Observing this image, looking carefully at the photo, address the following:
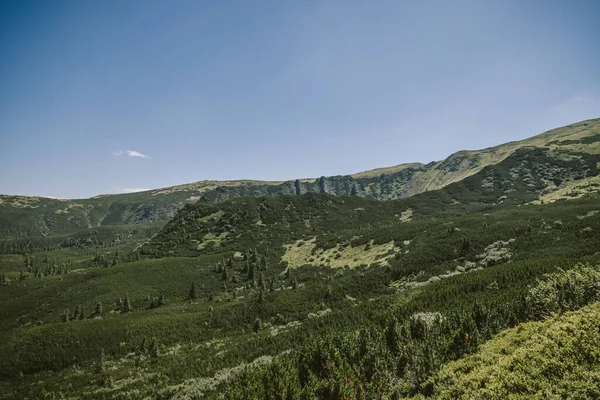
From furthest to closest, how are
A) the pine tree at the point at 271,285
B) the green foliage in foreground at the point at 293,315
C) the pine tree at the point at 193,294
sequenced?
the pine tree at the point at 193,294 → the pine tree at the point at 271,285 → the green foliage in foreground at the point at 293,315

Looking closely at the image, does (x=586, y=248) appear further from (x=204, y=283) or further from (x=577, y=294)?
(x=204, y=283)

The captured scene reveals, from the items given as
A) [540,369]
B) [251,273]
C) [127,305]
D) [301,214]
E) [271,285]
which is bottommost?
[127,305]

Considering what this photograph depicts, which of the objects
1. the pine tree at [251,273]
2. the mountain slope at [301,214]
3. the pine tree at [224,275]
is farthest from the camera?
the mountain slope at [301,214]

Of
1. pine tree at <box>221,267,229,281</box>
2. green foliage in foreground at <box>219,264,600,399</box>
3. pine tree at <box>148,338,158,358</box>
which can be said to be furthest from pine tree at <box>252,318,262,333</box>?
pine tree at <box>221,267,229,281</box>

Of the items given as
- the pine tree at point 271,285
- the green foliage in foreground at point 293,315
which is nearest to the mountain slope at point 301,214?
the green foliage in foreground at point 293,315

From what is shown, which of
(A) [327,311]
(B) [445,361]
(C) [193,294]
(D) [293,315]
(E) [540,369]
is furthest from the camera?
(C) [193,294]

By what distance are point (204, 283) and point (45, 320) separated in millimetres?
52123

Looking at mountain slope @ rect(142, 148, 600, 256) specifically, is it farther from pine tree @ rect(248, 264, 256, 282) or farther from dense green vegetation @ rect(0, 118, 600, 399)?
pine tree @ rect(248, 264, 256, 282)

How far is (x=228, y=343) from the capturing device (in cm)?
6494

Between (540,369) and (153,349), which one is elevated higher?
(540,369)

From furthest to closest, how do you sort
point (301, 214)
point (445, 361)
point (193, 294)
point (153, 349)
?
point (301, 214) → point (193, 294) → point (153, 349) → point (445, 361)

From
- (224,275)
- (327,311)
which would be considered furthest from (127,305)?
(327,311)

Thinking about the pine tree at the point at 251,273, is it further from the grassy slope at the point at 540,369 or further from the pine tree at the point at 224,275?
the grassy slope at the point at 540,369

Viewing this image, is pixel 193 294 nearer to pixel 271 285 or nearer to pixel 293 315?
pixel 271 285
